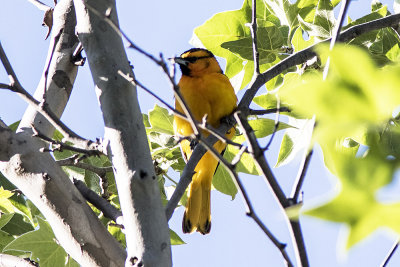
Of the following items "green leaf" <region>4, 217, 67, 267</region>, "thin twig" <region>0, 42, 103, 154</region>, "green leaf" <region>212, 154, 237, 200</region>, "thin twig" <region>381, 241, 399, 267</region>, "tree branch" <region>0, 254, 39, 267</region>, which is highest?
"green leaf" <region>212, 154, 237, 200</region>

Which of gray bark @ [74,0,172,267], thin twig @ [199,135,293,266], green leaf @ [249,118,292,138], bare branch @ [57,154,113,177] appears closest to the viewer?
thin twig @ [199,135,293,266]

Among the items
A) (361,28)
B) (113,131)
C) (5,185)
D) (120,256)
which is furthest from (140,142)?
(5,185)

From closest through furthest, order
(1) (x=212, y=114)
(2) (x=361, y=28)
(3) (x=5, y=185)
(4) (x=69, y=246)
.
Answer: (4) (x=69, y=246)
(2) (x=361, y=28)
(3) (x=5, y=185)
(1) (x=212, y=114)

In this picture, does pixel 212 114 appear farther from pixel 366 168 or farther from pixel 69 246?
pixel 366 168

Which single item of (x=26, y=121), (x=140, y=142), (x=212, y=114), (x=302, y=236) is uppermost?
(x=212, y=114)

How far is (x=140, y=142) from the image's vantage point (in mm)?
1620

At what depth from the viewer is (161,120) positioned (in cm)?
275

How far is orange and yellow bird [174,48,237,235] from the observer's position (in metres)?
3.16

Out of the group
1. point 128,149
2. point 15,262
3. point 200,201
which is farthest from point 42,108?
point 200,201

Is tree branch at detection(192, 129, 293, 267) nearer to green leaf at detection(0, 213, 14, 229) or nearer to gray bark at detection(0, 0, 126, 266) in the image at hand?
gray bark at detection(0, 0, 126, 266)

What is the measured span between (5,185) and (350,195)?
236 centimetres

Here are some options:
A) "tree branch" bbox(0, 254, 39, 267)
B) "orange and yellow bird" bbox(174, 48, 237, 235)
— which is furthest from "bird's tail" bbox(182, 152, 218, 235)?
"tree branch" bbox(0, 254, 39, 267)

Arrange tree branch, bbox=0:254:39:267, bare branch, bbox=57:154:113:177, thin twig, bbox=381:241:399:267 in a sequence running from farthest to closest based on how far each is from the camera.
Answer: tree branch, bbox=0:254:39:267 < bare branch, bbox=57:154:113:177 < thin twig, bbox=381:241:399:267

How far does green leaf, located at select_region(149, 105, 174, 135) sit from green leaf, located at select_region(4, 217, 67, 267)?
2.21ft
